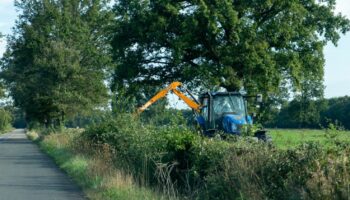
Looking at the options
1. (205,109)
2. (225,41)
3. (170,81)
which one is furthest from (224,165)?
(170,81)

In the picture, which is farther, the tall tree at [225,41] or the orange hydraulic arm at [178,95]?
the tall tree at [225,41]

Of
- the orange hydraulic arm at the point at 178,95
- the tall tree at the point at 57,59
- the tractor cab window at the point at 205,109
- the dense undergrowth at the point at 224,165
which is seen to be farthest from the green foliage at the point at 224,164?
the tall tree at the point at 57,59

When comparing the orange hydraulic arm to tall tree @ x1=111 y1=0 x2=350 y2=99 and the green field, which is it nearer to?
tall tree @ x1=111 y1=0 x2=350 y2=99

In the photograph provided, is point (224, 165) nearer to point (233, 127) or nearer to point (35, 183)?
point (35, 183)

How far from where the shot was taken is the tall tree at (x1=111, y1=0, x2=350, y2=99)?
36.8 m

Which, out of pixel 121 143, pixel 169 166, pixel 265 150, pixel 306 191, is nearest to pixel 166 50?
pixel 121 143

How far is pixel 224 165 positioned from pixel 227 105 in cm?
1435

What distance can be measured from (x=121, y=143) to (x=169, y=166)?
21.1 ft

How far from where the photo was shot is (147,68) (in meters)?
40.9

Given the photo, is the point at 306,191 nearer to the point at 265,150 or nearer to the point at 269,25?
the point at 265,150

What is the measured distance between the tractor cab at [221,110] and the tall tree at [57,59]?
30677 millimetres

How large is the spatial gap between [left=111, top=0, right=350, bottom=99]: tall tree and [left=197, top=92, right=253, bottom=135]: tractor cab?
9.89m

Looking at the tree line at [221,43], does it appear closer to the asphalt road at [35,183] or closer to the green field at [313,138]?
the asphalt road at [35,183]

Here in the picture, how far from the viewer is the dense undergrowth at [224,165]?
9.21 metres
